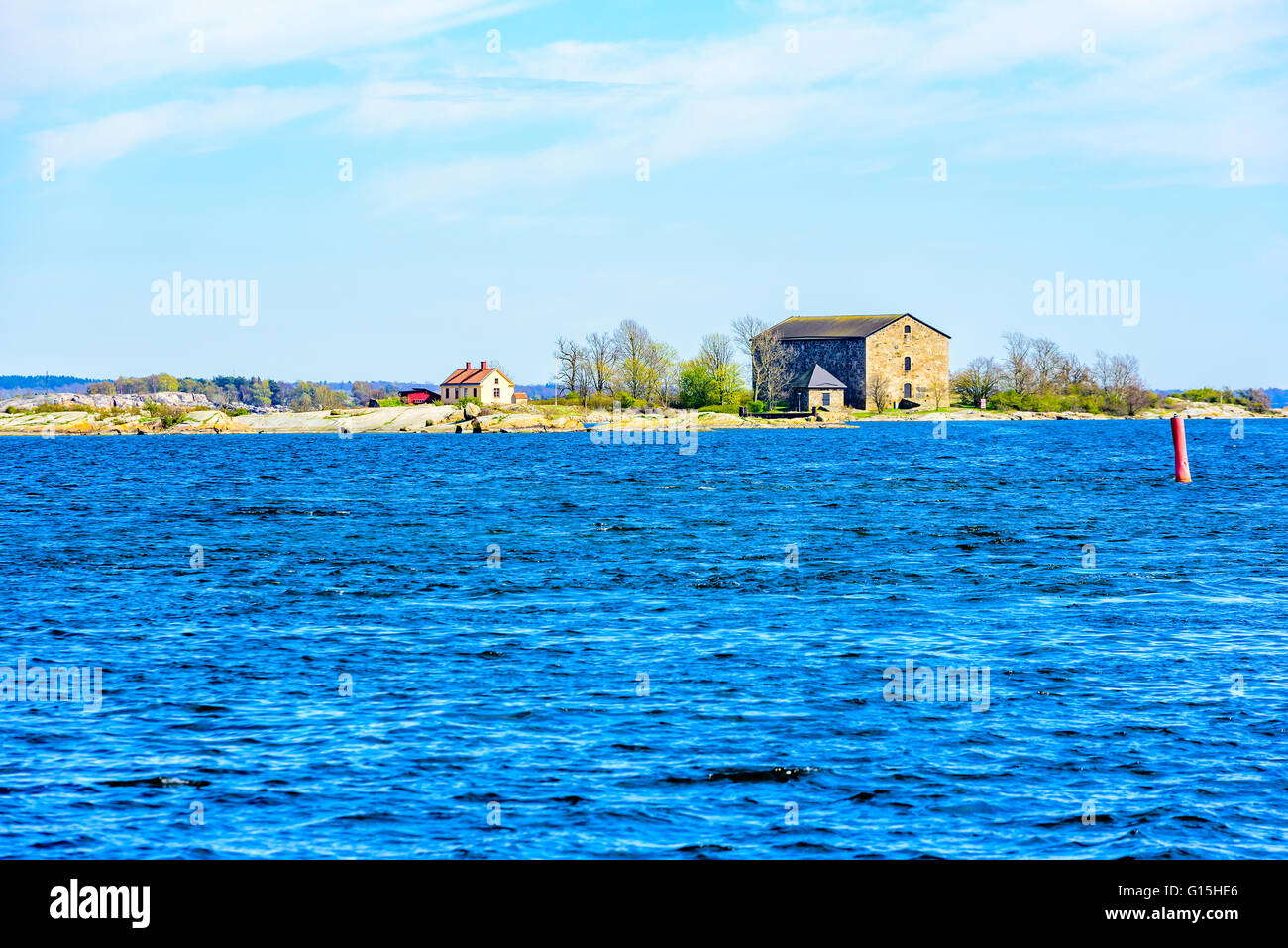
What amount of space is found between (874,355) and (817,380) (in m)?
9.38

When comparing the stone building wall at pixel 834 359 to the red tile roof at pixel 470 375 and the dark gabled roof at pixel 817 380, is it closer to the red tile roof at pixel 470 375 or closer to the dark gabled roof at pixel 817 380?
the dark gabled roof at pixel 817 380

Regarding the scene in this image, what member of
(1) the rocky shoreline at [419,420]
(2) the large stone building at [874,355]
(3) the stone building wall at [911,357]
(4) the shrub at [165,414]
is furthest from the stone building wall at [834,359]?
(4) the shrub at [165,414]

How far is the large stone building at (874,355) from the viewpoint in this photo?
579ft

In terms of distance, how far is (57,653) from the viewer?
2020 cm

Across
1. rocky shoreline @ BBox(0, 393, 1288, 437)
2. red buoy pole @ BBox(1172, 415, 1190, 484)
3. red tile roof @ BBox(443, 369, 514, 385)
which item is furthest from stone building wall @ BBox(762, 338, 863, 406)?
red buoy pole @ BBox(1172, 415, 1190, 484)

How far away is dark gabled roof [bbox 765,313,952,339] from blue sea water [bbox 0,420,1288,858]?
13628 centimetres

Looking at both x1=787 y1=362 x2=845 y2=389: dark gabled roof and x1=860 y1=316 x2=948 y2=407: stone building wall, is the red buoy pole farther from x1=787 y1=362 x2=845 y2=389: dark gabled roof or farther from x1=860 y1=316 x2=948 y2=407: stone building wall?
x1=860 y1=316 x2=948 y2=407: stone building wall

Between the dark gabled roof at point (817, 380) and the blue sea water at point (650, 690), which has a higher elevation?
the dark gabled roof at point (817, 380)

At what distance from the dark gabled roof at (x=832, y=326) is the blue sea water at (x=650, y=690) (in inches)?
5365

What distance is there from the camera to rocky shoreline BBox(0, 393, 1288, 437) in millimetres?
168875

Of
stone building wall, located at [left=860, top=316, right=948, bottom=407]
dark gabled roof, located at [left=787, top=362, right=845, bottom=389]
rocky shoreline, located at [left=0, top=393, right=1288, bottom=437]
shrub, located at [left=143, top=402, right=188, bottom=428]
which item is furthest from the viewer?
shrub, located at [left=143, top=402, right=188, bottom=428]

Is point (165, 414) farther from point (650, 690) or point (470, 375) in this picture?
point (650, 690)
